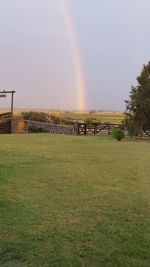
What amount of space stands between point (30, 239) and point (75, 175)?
166 inches

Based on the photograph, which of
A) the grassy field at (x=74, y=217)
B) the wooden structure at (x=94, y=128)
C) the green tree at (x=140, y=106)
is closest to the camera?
the grassy field at (x=74, y=217)

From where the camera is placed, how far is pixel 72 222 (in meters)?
4.46

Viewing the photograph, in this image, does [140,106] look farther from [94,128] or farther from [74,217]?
[74,217]

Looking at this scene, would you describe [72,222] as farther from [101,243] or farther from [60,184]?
[60,184]

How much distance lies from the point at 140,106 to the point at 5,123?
10.4 m

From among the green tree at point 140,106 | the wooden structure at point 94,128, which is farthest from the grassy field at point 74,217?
the wooden structure at point 94,128

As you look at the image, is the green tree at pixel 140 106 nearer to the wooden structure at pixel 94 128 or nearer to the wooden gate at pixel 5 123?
the wooden structure at pixel 94 128

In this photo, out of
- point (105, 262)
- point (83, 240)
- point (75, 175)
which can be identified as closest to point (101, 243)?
point (83, 240)

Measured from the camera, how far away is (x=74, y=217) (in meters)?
4.69

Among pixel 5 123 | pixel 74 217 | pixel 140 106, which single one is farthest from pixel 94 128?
pixel 74 217

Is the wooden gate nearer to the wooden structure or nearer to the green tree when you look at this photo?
the wooden structure

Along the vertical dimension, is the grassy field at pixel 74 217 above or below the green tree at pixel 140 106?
below

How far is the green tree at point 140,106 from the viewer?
2462 cm

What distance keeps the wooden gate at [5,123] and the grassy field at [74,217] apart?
17.6 metres
